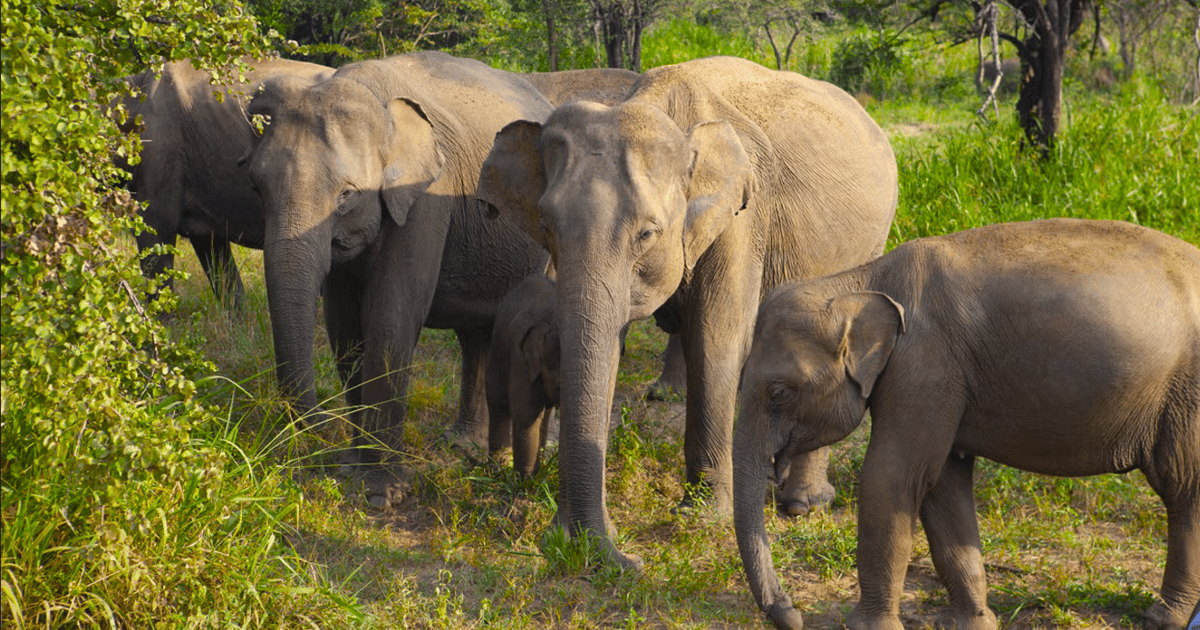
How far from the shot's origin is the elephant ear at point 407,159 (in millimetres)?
5527

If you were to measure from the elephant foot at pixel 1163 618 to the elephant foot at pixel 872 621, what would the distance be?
0.85 meters

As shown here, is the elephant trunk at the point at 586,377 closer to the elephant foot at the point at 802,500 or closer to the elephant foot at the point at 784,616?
the elephant foot at the point at 784,616

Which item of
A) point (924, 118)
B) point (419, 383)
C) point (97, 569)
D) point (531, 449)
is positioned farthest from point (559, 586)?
point (924, 118)

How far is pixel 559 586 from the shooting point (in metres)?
4.57

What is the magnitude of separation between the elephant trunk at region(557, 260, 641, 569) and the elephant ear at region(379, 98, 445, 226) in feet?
4.20

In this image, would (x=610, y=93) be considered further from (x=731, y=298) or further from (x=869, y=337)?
(x=869, y=337)

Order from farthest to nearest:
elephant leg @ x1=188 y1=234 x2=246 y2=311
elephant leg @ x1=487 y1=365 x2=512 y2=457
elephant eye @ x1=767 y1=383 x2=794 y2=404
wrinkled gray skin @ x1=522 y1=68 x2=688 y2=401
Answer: elephant leg @ x1=188 y1=234 x2=246 y2=311 < wrinkled gray skin @ x1=522 y1=68 x2=688 y2=401 < elephant leg @ x1=487 y1=365 x2=512 y2=457 < elephant eye @ x1=767 y1=383 x2=794 y2=404

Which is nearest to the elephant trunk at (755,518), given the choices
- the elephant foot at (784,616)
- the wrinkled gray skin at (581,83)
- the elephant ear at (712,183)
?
the elephant foot at (784,616)

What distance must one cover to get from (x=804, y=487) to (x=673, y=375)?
6.16 feet

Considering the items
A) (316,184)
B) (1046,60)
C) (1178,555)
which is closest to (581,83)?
(316,184)

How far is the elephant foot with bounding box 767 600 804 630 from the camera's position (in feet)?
13.9

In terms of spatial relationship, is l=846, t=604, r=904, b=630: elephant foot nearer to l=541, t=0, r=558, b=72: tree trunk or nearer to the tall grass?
the tall grass

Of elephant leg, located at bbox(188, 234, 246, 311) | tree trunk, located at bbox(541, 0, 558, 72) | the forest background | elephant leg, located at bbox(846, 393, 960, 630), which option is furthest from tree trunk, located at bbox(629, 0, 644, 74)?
elephant leg, located at bbox(846, 393, 960, 630)

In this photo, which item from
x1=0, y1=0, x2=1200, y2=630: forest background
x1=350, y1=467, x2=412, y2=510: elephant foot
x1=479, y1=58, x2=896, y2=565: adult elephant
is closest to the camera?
x1=0, y1=0, x2=1200, y2=630: forest background
